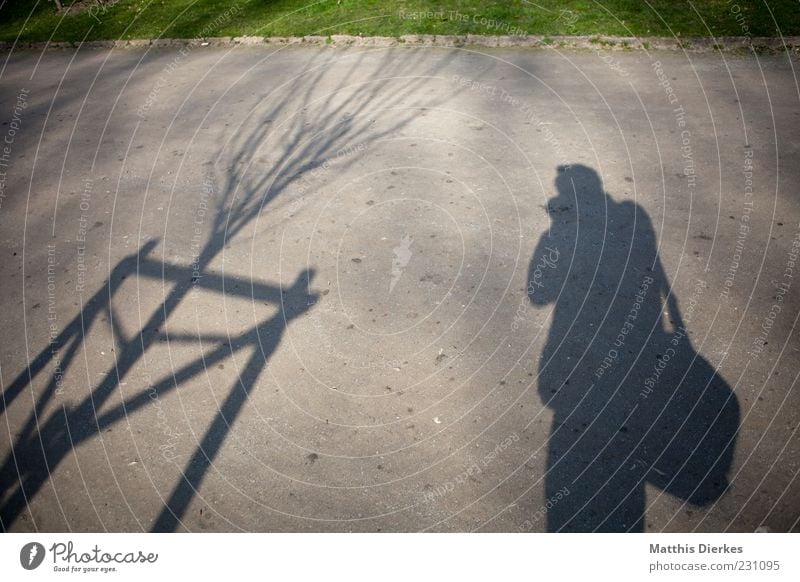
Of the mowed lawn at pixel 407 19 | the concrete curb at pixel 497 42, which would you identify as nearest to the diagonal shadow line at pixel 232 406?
the concrete curb at pixel 497 42

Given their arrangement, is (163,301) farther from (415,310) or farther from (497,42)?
(497,42)

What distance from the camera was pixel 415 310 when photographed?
636 centimetres

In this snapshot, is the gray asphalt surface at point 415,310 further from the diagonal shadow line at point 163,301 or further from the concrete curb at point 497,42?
the concrete curb at point 497,42

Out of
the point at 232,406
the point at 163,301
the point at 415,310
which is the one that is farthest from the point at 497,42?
the point at 232,406

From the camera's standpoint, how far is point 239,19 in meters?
14.2

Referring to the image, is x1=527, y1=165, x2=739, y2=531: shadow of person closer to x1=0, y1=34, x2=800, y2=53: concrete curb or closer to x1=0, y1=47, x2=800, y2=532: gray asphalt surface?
x1=0, y1=47, x2=800, y2=532: gray asphalt surface

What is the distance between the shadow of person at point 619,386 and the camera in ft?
15.3

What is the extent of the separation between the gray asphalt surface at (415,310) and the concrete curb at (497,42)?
1108 millimetres

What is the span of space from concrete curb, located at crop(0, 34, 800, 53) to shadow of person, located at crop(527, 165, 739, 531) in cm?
624

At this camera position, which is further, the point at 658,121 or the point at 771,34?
the point at 771,34

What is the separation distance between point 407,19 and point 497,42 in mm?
2472
